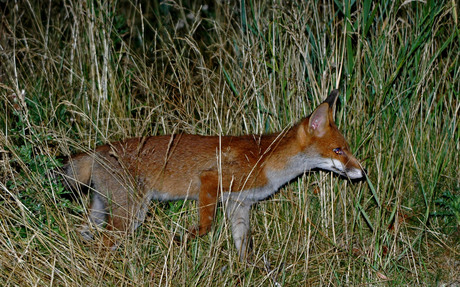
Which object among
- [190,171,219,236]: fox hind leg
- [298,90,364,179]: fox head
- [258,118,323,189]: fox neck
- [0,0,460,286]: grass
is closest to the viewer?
[0,0,460,286]: grass

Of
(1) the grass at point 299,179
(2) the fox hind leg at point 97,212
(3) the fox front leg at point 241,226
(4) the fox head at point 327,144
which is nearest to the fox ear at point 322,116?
(4) the fox head at point 327,144

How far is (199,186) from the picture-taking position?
4805 mm

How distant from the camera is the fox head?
4707 millimetres

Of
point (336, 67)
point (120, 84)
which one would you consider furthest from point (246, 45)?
point (120, 84)

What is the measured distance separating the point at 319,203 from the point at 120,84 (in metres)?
2.58

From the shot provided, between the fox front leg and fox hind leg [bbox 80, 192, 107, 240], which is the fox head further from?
fox hind leg [bbox 80, 192, 107, 240]

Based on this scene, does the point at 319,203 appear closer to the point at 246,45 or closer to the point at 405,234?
the point at 405,234

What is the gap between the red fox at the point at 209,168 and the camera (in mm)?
4605

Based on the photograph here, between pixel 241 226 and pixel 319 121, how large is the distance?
3.85ft

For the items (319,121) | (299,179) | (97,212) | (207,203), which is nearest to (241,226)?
(207,203)

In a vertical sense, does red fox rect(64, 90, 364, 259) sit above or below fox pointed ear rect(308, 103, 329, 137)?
below

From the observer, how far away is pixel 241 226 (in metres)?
4.92

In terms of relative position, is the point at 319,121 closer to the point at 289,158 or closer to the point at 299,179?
the point at 289,158

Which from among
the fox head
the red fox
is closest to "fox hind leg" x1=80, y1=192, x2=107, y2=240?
the red fox
